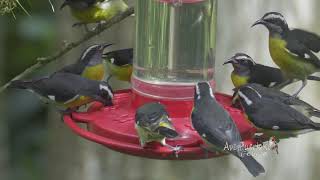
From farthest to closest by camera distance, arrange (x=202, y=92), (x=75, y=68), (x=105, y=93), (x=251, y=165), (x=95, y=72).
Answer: (x=95, y=72)
(x=75, y=68)
(x=105, y=93)
(x=202, y=92)
(x=251, y=165)

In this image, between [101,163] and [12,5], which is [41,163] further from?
[12,5]

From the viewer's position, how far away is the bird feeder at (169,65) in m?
2.66

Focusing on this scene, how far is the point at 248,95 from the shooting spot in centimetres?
255

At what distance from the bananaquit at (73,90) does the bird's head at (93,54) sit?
0.20 m

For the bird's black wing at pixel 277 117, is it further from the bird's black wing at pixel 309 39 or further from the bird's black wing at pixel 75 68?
the bird's black wing at pixel 75 68

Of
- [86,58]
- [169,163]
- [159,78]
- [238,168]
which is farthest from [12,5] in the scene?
[238,168]

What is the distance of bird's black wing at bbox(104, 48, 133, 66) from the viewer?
300cm

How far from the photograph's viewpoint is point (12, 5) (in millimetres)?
3051

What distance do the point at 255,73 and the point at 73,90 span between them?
0.62 m

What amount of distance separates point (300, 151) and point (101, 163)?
0.84 metres

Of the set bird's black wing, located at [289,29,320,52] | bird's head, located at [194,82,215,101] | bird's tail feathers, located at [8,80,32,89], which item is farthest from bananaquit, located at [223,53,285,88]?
bird's tail feathers, located at [8,80,32,89]

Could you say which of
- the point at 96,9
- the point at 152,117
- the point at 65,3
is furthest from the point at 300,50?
the point at 96,9

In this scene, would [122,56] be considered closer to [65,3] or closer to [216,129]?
[65,3]

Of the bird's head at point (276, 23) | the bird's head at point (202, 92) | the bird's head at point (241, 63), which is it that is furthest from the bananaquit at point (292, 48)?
the bird's head at point (202, 92)
